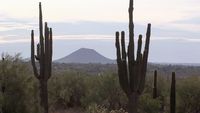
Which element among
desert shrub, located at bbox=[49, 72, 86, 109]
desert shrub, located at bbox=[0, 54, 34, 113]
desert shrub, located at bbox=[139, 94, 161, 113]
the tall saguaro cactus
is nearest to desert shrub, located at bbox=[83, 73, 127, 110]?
desert shrub, located at bbox=[49, 72, 86, 109]

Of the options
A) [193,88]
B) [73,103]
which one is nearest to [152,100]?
[193,88]

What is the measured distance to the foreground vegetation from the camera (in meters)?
26.1

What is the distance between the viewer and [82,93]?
167 feet

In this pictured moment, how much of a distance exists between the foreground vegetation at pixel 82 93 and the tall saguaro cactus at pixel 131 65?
5252 millimetres

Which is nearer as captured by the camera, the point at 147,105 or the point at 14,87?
the point at 14,87

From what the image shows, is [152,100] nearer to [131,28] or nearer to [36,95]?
[36,95]

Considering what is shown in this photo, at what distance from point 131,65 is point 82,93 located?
99.5ft

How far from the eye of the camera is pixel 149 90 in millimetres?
45312

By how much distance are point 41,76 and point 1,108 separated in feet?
9.39

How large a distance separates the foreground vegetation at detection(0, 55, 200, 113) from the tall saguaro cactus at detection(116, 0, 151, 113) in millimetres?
5252

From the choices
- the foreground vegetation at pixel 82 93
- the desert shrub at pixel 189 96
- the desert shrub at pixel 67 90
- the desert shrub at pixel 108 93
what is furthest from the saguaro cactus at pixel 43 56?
the desert shrub at pixel 67 90

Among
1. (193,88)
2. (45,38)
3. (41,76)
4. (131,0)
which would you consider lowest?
(193,88)

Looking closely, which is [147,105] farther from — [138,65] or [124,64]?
[124,64]

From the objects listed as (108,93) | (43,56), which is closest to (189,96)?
(108,93)
